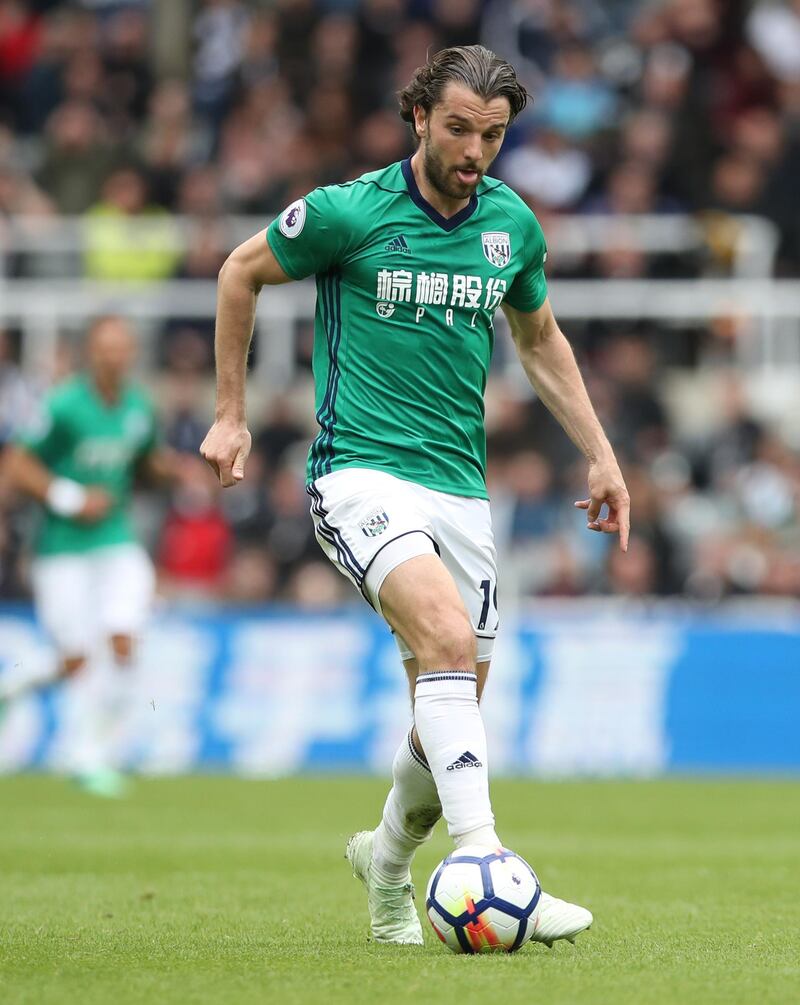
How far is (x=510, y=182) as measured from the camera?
19.2 metres

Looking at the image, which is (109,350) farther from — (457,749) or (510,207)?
(457,749)

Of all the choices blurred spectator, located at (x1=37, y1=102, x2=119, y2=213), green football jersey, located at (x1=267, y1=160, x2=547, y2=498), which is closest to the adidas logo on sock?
green football jersey, located at (x1=267, y1=160, x2=547, y2=498)

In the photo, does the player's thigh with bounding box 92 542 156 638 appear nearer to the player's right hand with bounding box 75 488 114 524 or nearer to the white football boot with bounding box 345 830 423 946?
the player's right hand with bounding box 75 488 114 524

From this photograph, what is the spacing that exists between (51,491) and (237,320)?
6.67 m

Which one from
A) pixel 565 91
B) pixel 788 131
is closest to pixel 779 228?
pixel 788 131

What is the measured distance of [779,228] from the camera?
61.0ft

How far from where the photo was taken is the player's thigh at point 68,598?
13.1m

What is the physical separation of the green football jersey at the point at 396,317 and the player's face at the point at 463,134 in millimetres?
194

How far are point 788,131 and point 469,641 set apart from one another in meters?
13.9

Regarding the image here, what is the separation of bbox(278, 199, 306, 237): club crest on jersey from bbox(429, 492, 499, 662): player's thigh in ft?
3.00

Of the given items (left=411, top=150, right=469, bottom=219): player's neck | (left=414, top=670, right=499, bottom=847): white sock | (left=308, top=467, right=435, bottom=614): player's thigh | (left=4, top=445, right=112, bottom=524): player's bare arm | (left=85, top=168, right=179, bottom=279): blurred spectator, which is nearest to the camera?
(left=414, top=670, right=499, bottom=847): white sock

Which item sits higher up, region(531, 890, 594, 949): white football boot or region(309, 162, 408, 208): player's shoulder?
region(309, 162, 408, 208): player's shoulder

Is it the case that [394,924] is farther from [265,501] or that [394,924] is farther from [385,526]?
[265,501]

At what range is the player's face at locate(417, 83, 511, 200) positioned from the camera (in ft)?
20.2
